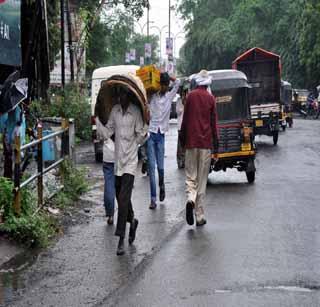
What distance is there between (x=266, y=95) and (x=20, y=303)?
23.3 metres

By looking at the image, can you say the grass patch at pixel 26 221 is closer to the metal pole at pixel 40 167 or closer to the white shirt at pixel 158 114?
the metal pole at pixel 40 167

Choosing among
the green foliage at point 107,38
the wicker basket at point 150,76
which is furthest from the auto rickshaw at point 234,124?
the green foliage at point 107,38

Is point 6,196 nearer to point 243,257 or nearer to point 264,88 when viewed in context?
point 243,257

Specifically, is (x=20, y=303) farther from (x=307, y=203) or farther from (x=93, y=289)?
(x=307, y=203)

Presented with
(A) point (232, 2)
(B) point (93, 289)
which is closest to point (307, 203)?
(B) point (93, 289)

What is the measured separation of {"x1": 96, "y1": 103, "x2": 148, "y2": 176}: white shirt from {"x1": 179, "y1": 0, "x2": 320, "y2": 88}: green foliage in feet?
144

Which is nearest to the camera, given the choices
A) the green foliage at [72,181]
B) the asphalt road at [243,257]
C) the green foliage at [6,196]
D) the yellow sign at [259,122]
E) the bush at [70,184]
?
the asphalt road at [243,257]

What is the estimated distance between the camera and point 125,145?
8492 mm

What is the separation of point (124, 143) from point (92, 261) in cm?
136

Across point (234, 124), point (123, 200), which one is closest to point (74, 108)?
point (234, 124)

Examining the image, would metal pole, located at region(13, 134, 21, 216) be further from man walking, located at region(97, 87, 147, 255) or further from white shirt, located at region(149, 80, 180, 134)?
white shirt, located at region(149, 80, 180, 134)

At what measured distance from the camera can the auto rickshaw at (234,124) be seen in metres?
14.9

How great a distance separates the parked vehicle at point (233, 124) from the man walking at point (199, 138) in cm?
438

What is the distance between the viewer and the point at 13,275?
7.37m
